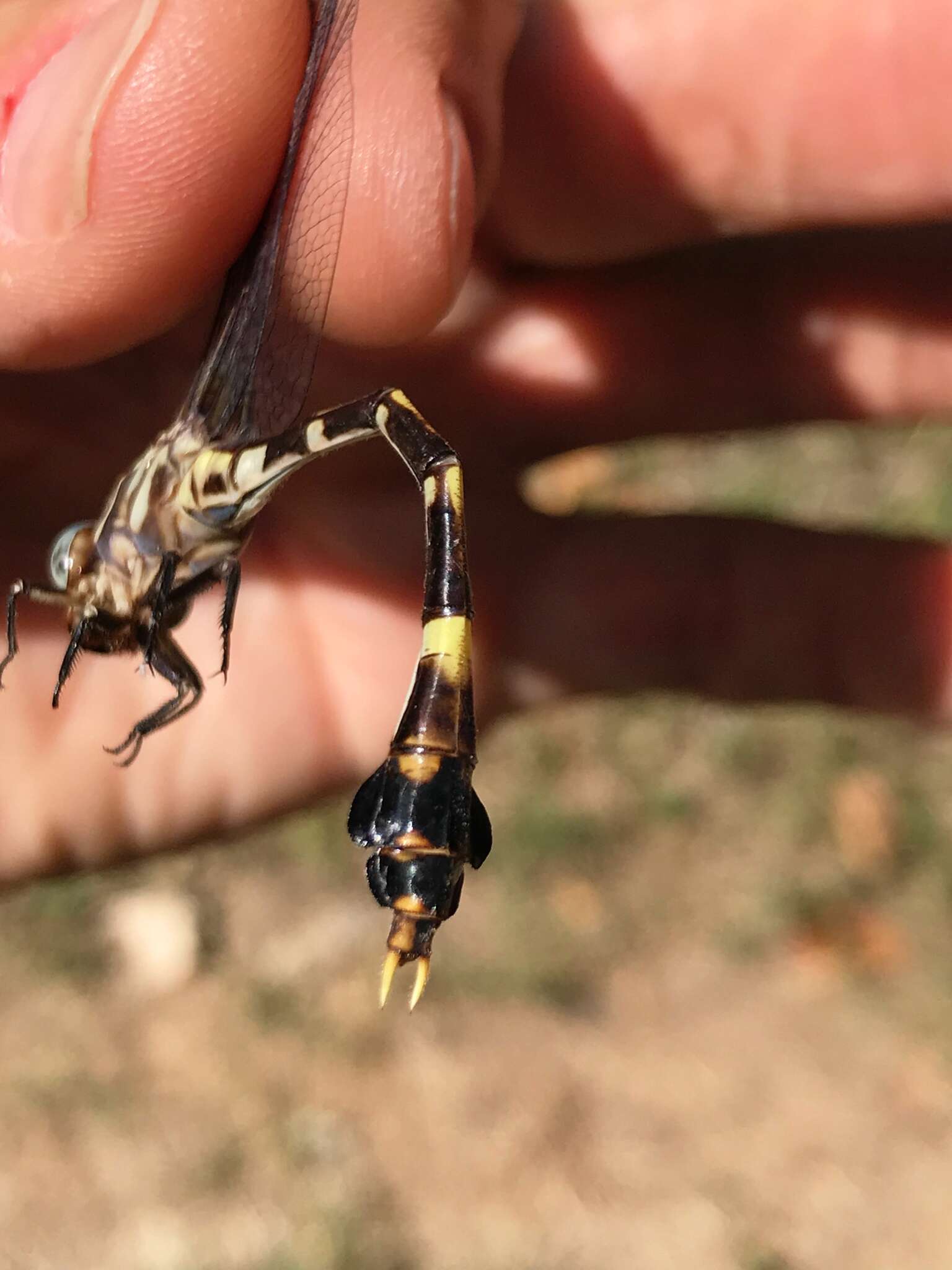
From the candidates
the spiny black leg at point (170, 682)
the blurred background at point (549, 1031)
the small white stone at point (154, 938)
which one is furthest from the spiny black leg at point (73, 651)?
the small white stone at point (154, 938)

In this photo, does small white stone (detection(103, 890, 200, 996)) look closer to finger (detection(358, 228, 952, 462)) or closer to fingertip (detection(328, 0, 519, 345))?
finger (detection(358, 228, 952, 462))

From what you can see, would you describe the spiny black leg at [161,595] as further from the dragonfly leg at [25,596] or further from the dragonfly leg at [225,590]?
the dragonfly leg at [25,596]

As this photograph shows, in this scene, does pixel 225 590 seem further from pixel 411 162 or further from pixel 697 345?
pixel 697 345

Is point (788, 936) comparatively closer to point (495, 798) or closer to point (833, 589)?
point (495, 798)

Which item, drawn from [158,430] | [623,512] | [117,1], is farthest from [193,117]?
[623,512]

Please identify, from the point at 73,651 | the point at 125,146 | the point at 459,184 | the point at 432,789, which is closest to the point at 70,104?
the point at 125,146
